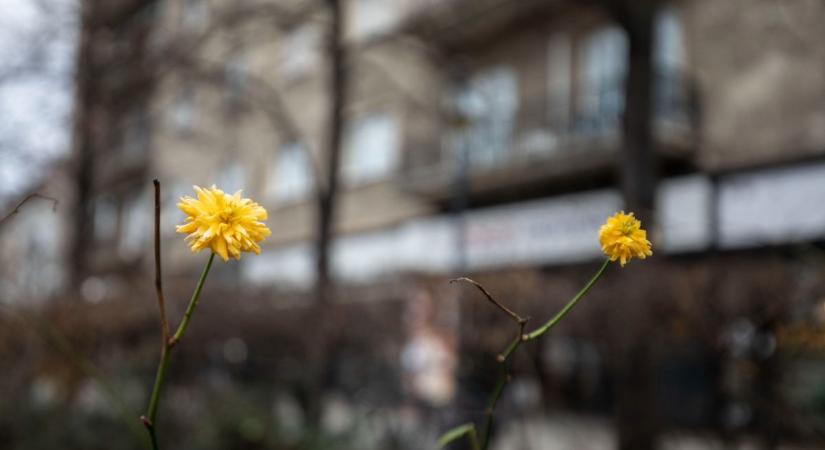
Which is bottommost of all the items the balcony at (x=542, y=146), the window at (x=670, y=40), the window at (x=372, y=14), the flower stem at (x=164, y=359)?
the flower stem at (x=164, y=359)

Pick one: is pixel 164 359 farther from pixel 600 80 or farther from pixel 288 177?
pixel 288 177

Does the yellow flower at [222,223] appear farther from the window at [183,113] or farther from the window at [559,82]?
the window at [559,82]

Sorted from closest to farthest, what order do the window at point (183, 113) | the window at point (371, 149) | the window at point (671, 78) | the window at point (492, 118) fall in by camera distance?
the window at point (183, 113)
the window at point (671, 78)
the window at point (492, 118)
the window at point (371, 149)

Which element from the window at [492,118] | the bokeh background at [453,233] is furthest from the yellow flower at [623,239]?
the window at [492,118]

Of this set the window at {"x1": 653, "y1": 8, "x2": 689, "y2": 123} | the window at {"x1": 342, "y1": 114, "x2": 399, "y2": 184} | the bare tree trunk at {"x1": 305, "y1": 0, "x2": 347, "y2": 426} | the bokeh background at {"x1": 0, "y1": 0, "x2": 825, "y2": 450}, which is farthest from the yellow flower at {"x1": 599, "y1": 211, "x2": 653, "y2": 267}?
the window at {"x1": 342, "y1": 114, "x2": 399, "y2": 184}

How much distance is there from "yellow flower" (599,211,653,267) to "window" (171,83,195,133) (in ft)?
37.1

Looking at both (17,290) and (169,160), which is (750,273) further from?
(169,160)

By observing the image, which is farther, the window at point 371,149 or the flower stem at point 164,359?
the window at point 371,149

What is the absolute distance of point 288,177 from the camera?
23.9m

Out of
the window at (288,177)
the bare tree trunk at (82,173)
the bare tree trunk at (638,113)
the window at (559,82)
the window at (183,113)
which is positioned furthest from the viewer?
the window at (288,177)

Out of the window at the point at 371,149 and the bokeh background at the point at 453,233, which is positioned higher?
the window at the point at 371,149

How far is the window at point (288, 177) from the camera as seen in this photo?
2338 centimetres

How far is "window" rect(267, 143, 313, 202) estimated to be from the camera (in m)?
23.4

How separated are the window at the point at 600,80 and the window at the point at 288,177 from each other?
8993 millimetres
